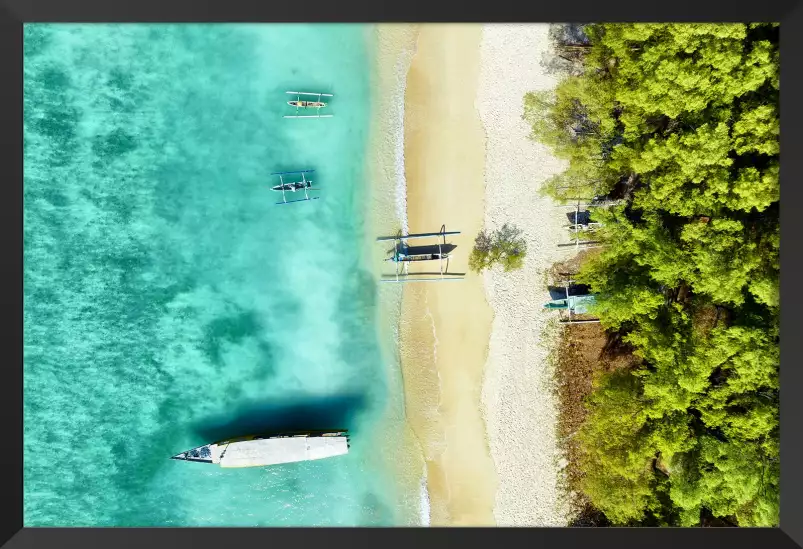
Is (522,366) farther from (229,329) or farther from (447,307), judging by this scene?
(229,329)

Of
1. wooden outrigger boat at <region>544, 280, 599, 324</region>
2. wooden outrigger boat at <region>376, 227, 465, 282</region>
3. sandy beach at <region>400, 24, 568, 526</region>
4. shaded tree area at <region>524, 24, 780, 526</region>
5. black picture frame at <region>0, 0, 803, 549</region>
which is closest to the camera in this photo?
black picture frame at <region>0, 0, 803, 549</region>

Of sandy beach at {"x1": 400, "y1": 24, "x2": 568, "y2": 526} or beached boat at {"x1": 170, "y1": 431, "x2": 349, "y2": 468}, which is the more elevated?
sandy beach at {"x1": 400, "y1": 24, "x2": 568, "y2": 526}

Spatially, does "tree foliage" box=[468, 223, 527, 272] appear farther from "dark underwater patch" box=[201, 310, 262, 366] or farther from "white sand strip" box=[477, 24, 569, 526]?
"dark underwater patch" box=[201, 310, 262, 366]

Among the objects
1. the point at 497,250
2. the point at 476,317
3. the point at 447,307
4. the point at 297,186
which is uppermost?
the point at 297,186

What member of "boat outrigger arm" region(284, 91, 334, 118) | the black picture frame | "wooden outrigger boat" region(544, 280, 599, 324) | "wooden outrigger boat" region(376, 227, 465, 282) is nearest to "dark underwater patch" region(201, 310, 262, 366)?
"wooden outrigger boat" region(376, 227, 465, 282)
